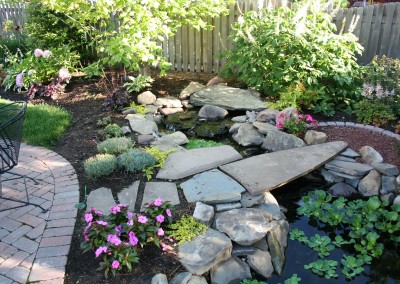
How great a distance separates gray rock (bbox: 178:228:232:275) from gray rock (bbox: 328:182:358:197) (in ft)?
5.16

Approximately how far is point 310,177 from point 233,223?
1.48 meters

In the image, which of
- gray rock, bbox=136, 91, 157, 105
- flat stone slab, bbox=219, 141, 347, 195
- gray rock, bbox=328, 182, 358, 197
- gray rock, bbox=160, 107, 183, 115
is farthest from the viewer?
gray rock, bbox=136, 91, 157, 105

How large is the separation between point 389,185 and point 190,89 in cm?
325

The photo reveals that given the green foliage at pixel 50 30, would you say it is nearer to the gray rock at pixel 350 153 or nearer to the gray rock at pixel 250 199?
the gray rock at pixel 250 199

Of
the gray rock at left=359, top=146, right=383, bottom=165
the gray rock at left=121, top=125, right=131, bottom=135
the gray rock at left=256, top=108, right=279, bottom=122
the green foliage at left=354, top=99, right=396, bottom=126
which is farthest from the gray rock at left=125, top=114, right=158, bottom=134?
the green foliage at left=354, top=99, right=396, bottom=126

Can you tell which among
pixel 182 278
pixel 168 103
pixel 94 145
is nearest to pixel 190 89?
pixel 168 103

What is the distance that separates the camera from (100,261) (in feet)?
8.57

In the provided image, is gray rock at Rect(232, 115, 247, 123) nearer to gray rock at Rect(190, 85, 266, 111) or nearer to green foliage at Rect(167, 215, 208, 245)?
gray rock at Rect(190, 85, 266, 111)

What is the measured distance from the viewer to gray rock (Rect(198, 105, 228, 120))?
5.13 m

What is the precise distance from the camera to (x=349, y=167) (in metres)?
3.83

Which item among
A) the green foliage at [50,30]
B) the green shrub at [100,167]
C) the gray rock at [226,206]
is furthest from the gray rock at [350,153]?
the green foliage at [50,30]

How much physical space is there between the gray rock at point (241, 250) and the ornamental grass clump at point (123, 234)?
1.68 ft

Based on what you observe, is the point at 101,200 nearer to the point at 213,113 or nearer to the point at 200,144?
the point at 200,144

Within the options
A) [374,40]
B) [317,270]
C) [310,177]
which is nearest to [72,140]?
[310,177]
